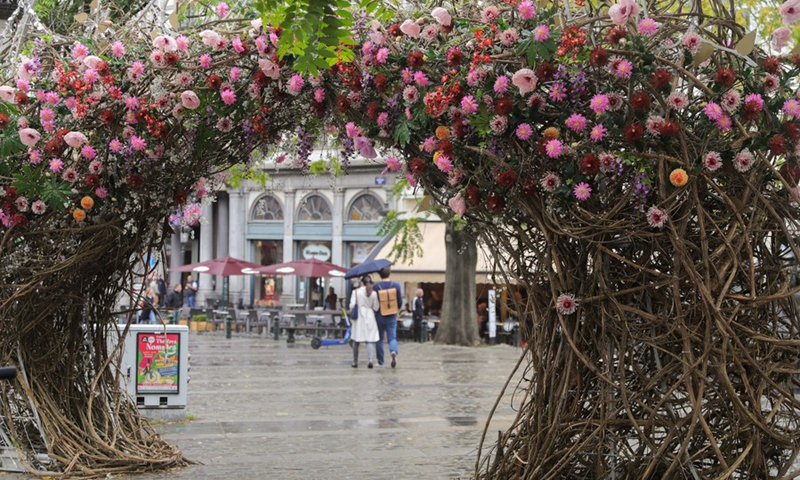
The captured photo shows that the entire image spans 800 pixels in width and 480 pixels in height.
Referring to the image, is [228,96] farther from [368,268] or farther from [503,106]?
[368,268]

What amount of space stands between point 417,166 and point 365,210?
36.4m

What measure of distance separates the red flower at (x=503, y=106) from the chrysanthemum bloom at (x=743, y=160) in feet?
4.15

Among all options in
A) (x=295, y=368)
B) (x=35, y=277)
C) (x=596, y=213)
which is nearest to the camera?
(x=596, y=213)

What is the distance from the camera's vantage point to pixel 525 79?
5855 mm

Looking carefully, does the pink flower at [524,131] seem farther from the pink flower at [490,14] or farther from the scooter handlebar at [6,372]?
the scooter handlebar at [6,372]

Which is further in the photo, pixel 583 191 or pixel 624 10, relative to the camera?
→ pixel 583 191

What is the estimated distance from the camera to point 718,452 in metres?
5.68

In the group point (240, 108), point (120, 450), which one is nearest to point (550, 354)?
point (240, 108)

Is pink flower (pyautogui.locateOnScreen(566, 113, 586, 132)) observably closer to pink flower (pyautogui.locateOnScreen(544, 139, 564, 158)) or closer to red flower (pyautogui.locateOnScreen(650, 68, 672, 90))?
pink flower (pyautogui.locateOnScreen(544, 139, 564, 158))

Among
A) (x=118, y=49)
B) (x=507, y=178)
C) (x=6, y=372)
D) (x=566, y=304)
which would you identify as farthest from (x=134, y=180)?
(x=566, y=304)

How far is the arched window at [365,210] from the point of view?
4250 cm

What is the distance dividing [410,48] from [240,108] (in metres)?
1.61

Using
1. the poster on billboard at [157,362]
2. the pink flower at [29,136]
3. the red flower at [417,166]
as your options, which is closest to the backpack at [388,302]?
the poster on billboard at [157,362]

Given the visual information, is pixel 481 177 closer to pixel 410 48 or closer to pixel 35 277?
pixel 410 48
